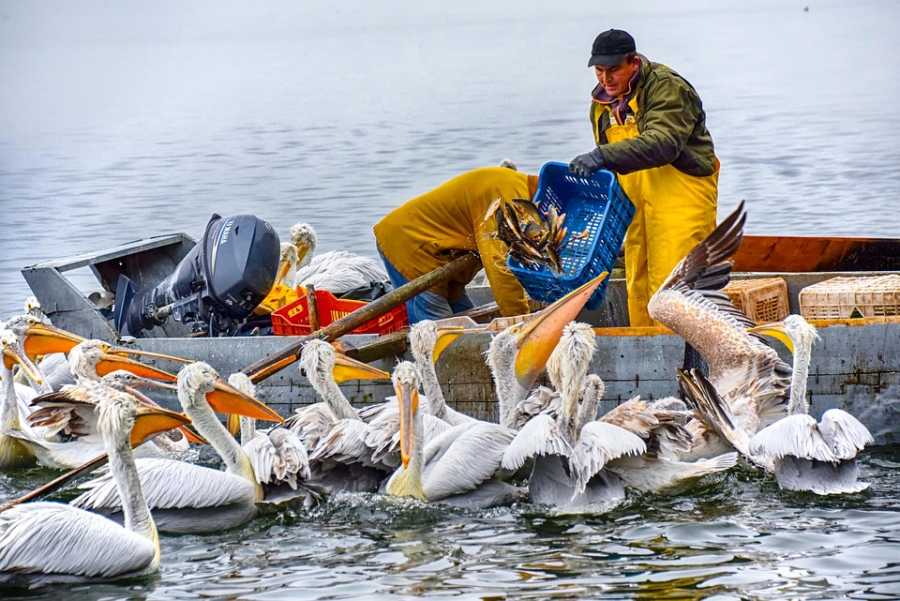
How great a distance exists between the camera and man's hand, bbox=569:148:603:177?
858 centimetres

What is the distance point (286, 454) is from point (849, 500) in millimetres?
2426

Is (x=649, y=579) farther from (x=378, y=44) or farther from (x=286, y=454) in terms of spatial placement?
(x=378, y=44)

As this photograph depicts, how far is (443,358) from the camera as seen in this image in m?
8.88

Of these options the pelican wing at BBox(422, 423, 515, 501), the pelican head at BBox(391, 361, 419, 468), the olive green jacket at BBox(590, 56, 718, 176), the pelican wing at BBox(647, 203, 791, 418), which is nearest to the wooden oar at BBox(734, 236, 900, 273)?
the olive green jacket at BBox(590, 56, 718, 176)

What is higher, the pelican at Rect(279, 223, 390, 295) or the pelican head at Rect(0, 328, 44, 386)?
the pelican at Rect(279, 223, 390, 295)

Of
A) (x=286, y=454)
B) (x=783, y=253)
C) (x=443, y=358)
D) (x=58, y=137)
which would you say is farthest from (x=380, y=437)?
(x=58, y=137)

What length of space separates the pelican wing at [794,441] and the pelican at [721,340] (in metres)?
0.34

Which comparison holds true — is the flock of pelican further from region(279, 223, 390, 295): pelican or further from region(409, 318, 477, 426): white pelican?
region(279, 223, 390, 295): pelican

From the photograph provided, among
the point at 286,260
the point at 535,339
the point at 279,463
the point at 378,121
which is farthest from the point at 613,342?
the point at 378,121

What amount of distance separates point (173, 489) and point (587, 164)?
2.58m

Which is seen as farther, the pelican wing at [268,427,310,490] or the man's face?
the man's face

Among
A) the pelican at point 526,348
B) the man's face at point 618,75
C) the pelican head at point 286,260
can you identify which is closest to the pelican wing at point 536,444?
the pelican at point 526,348

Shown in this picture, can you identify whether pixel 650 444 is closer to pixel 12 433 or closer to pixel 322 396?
pixel 322 396

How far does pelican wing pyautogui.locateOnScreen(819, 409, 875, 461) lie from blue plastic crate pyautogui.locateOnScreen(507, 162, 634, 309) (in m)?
1.62
